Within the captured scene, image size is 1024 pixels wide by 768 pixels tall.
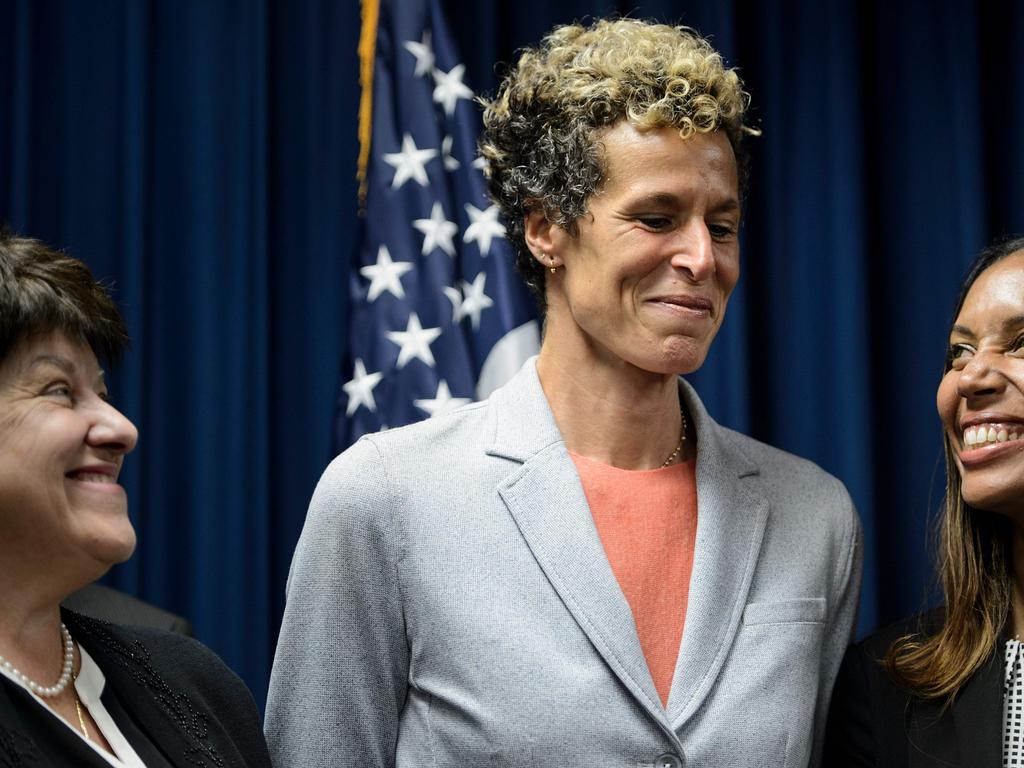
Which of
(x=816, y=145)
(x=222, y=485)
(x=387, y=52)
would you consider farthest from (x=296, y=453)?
(x=816, y=145)

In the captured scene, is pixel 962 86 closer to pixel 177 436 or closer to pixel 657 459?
pixel 657 459

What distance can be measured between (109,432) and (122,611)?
109 cm

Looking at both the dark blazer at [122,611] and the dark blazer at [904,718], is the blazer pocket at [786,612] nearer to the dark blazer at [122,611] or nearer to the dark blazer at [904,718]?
the dark blazer at [904,718]

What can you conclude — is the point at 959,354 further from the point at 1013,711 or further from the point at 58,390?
the point at 58,390

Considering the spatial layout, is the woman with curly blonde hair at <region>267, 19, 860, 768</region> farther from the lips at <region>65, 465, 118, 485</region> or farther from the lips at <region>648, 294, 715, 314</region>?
the lips at <region>65, 465, 118, 485</region>

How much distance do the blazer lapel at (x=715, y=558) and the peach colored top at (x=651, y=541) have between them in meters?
0.02

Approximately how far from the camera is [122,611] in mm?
2617

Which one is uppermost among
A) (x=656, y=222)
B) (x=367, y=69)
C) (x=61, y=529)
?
(x=367, y=69)

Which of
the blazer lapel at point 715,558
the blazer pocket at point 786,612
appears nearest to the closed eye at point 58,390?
the blazer lapel at point 715,558

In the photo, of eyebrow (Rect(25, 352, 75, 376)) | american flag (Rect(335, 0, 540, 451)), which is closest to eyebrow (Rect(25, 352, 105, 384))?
eyebrow (Rect(25, 352, 75, 376))

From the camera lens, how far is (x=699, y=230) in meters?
2.02

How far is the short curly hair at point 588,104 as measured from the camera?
2.03 m

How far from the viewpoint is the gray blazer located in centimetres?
186

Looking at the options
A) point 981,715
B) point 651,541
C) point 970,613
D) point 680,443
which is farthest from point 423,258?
point 981,715
